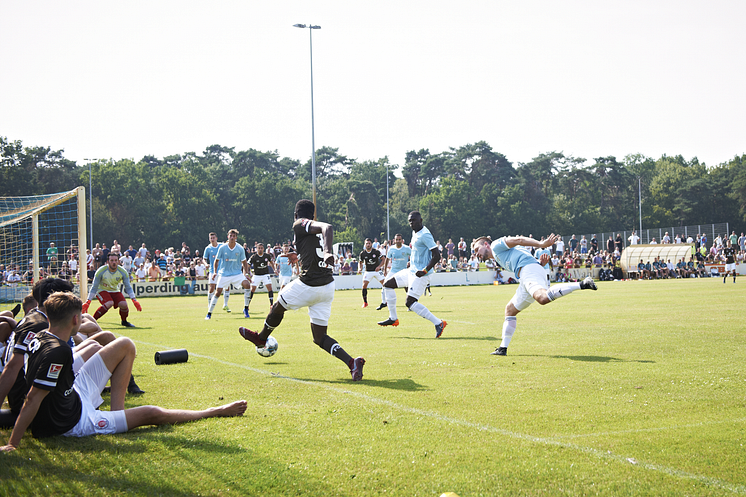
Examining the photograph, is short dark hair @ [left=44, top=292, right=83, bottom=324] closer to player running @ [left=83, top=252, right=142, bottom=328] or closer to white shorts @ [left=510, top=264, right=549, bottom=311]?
white shorts @ [left=510, top=264, right=549, bottom=311]

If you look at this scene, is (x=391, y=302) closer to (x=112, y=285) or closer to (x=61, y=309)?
(x=112, y=285)

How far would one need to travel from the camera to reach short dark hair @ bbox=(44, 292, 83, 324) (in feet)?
15.2

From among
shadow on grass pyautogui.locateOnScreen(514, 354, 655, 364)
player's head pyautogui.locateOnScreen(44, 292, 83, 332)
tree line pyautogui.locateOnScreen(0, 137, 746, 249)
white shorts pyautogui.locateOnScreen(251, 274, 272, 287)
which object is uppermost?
tree line pyautogui.locateOnScreen(0, 137, 746, 249)

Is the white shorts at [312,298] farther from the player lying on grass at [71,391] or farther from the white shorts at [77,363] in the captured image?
the white shorts at [77,363]

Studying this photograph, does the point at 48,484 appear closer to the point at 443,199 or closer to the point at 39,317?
the point at 39,317

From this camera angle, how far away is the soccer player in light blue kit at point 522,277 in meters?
9.20

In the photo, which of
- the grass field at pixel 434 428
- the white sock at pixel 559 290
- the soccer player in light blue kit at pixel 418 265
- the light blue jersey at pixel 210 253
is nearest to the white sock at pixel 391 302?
the soccer player in light blue kit at pixel 418 265

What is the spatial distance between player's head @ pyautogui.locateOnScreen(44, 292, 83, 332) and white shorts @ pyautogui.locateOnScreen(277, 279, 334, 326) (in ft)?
11.3

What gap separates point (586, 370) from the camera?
8055 millimetres

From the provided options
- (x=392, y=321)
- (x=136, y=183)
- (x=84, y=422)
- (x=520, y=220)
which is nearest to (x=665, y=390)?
(x=84, y=422)

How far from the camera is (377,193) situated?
87.9m

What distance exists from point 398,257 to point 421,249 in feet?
14.4

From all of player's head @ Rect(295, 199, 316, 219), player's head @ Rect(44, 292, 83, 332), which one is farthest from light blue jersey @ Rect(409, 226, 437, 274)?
player's head @ Rect(44, 292, 83, 332)

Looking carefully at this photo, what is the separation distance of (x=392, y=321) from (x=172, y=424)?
338 inches
